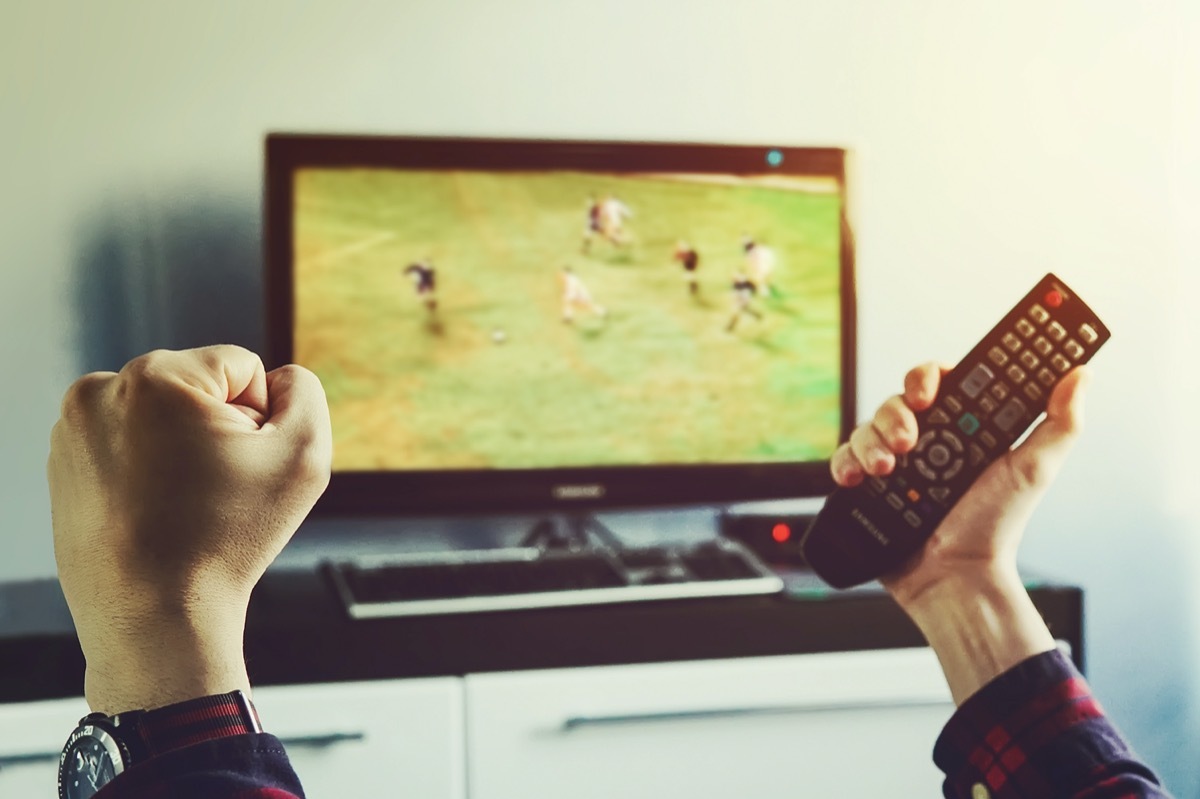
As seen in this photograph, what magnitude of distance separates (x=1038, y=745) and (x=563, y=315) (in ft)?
3.35

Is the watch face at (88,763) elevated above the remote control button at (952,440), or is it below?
below

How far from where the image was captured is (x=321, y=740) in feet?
4.07

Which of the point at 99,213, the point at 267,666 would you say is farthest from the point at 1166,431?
the point at 99,213

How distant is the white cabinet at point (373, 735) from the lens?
1.24 metres

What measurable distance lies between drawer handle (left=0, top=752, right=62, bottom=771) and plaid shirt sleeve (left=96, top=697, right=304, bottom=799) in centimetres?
89

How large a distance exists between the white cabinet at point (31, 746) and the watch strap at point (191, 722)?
86cm

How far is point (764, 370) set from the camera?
1587 millimetres

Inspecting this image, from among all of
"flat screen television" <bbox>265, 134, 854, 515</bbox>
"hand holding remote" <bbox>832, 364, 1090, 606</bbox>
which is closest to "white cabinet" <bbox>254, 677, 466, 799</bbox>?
"flat screen television" <bbox>265, 134, 854, 515</bbox>

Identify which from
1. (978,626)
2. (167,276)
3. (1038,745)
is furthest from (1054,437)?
(167,276)

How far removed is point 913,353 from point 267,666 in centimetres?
109

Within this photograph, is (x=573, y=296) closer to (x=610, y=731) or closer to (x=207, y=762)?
(x=610, y=731)

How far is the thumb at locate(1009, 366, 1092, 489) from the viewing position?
0.83m

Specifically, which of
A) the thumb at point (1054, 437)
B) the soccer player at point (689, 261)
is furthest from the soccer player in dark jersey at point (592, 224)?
the thumb at point (1054, 437)

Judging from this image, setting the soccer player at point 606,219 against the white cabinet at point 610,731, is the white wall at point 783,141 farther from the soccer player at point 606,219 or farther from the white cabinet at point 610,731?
the white cabinet at point 610,731
